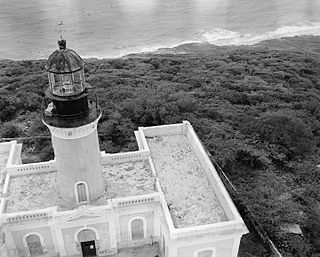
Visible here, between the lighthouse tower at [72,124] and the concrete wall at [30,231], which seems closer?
the lighthouse tower at [72,124]

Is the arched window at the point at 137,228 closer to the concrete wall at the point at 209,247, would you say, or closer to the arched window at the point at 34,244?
the concrete wall at the point at 209,247

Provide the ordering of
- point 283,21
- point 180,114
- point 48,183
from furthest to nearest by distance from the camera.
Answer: point 283,21 → point 180,114 → point 48,183

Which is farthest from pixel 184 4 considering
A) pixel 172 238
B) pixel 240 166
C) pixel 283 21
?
pixel 172 238

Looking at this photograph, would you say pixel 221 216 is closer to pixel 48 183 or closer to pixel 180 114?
pixel 48 183

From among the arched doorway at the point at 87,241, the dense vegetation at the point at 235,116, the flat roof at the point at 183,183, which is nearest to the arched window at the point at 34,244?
the arched doorway at the point at 87,241

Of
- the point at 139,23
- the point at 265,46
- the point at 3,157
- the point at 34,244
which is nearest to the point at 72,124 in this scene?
the point at 34,244

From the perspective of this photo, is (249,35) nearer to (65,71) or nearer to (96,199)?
(96,199)
